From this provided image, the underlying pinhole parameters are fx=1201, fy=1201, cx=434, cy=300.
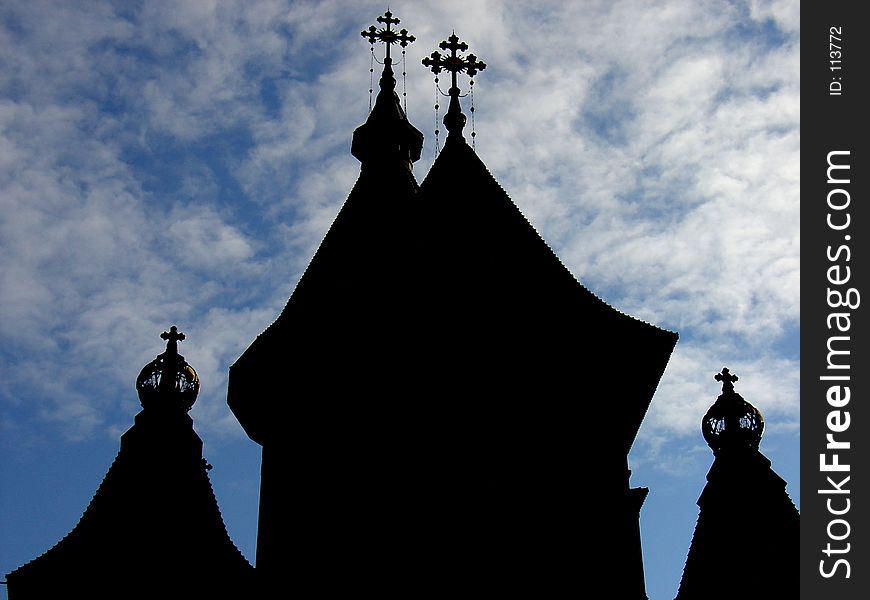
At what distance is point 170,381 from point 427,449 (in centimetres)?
496

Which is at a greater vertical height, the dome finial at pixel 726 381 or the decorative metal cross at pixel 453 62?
the decorative metal cross at pixel 453 62

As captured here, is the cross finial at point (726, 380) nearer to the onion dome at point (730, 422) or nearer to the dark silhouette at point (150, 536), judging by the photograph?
Result: the onion dome at point (730, 422)

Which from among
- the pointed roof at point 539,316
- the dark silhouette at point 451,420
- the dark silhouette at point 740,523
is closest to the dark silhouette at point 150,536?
the dark silhouette at point 451,420

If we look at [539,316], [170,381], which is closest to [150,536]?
[170,381]

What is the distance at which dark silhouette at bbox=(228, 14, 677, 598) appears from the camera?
1611 centimetres

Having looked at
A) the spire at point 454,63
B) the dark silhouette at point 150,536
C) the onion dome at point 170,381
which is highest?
the spire at point 454,63

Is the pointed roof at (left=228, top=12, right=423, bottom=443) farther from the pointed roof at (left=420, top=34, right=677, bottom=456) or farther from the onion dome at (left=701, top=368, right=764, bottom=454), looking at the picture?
the onion dome at (left=701, top=368, right=764, bottom=454)

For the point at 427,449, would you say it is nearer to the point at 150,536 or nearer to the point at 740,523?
the point at 150,536

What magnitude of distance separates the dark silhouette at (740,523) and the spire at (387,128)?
9376 millimetres

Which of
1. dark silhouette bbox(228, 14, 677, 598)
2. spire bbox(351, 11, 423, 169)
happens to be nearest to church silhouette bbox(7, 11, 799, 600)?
dark silhouette bbox(228, 14, 677, 598)

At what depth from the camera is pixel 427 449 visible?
54.9ft

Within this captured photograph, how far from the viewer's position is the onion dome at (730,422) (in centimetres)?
2053

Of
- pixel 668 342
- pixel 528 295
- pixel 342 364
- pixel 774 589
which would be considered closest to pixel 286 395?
pixel 342 364

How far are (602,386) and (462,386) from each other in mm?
2153
